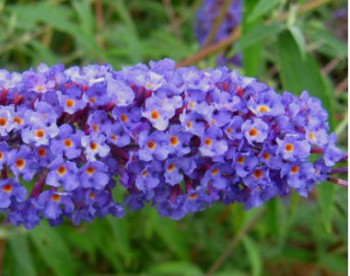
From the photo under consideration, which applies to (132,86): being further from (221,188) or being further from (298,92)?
(298,92)

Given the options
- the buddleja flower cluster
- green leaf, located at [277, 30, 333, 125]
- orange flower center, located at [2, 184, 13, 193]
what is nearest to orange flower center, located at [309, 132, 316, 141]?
the buddleja flower cluster

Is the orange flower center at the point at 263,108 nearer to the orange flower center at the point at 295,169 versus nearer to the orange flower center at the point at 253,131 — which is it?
the orange flower center at the point at 253,131

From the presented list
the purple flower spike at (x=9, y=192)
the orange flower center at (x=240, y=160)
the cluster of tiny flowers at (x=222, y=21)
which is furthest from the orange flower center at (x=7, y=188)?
the cluster of tiny flowers at (x=222, y=21)

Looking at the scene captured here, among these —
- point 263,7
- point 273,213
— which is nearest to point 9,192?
point 263,7

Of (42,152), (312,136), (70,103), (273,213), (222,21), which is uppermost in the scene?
(222,21)

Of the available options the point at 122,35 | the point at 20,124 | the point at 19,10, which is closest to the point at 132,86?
the point at 20,124

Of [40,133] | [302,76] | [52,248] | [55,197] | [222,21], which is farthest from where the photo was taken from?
[222,21]

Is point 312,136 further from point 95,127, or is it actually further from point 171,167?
point 95,127

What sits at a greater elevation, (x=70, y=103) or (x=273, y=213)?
(x=70, y=103)
